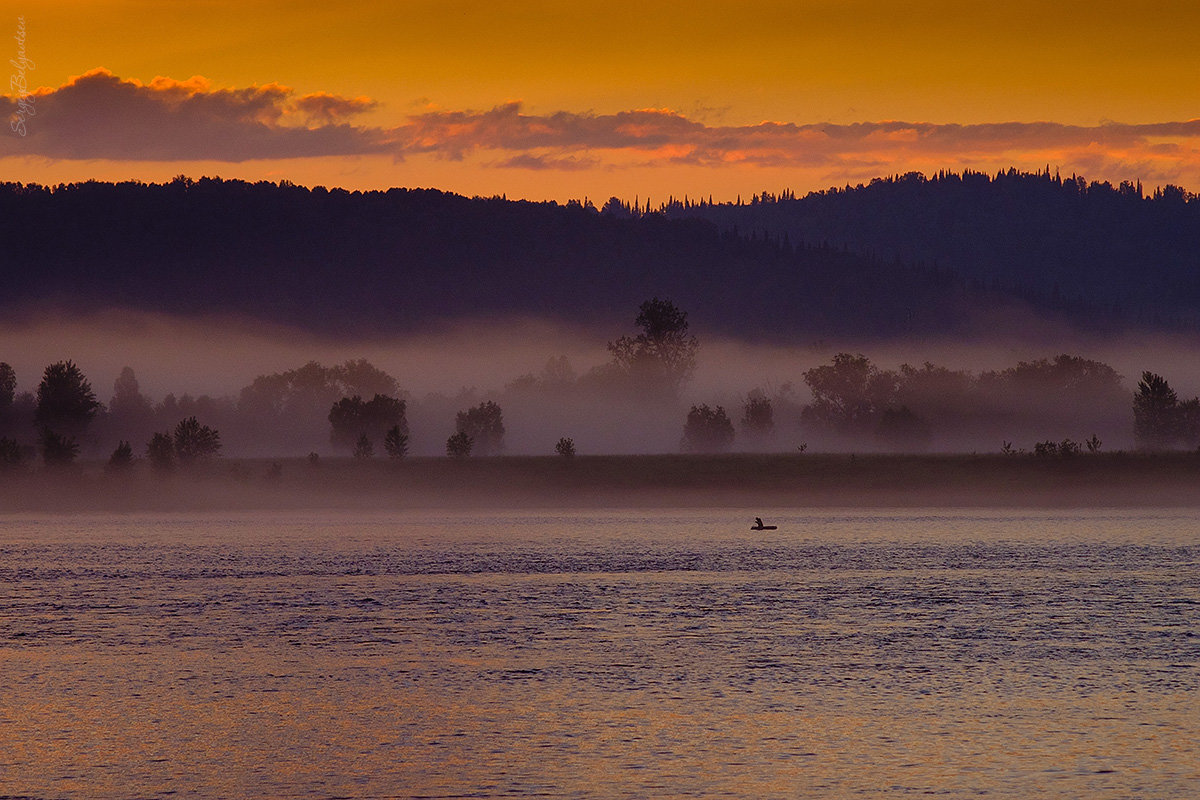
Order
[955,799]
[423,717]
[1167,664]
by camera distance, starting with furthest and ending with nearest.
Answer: [1167,664]
[423,717]
[955,799]

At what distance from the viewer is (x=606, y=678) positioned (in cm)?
4728

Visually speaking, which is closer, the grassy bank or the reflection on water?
the reflection on water

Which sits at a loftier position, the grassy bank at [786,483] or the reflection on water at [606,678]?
the grassy bank at [786,483]

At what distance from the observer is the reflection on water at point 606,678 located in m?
33.6

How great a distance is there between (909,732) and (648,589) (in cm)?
4148

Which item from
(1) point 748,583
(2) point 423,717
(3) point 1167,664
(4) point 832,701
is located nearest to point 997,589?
(1) point 748,583

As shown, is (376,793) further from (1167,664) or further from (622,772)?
(1167,664)

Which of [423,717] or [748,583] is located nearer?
[423,717]

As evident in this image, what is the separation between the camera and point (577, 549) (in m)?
114

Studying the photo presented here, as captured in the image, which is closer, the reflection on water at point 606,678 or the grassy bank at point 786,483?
the reflection on water at point 606,678

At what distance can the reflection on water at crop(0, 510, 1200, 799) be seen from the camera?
110 feet

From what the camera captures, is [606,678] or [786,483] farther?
[786,483]

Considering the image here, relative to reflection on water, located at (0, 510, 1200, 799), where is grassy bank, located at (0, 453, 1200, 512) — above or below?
above

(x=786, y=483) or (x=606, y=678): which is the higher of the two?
(x=786, y=483)
